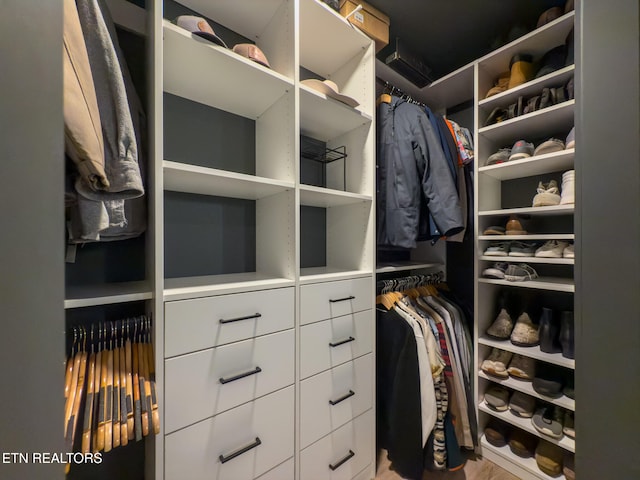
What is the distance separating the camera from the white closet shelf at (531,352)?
1.11m

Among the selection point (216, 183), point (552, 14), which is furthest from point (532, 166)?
point (216, 183)

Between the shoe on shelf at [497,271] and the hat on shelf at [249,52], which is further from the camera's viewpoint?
the shoe on shelf at [497,271]

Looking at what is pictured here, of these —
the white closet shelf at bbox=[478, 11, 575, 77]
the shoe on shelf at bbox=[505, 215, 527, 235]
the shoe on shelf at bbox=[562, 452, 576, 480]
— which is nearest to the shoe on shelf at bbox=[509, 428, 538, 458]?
the shoe on shelf at bbox=[562, 452, 576, 480]

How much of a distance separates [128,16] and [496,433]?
2.49 m

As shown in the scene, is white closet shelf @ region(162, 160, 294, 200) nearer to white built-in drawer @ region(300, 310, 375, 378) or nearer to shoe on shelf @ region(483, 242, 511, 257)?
Answer: white built-in drawer @ region(300, 310, 375, 378)

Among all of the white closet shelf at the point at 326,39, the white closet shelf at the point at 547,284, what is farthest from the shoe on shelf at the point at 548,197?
the white closet shelf at the point at 326,39

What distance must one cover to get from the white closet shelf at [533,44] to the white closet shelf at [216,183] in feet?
4.39

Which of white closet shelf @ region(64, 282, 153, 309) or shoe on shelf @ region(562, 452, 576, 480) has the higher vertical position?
white closet shelf @ region(64, 282, 153, 309)

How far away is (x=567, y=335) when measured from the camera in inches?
46.4

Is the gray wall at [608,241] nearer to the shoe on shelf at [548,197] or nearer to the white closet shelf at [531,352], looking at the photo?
the white closet shelf at [531,352]

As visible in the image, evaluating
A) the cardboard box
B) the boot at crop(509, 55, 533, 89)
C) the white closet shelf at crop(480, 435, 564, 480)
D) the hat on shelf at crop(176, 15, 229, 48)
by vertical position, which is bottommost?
the white closet shelf at crop(480, 435, 564, 480)

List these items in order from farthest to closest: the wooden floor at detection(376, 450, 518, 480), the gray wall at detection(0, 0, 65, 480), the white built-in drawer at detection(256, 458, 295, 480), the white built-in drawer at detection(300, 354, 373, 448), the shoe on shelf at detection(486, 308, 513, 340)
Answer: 1. the shoe on shelf at detection(486, 308, 513, 340)
2. the wooden floor at detection(376, 450, 518, 480)
3. the white built-in drawer at detection(300, 354, 373, 448)
4. the white built-in drawer at detection(256, 458, 295, 480)
5. the gray wall at detection(0, 0, 65, 480)

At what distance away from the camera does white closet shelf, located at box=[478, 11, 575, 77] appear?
112 cm

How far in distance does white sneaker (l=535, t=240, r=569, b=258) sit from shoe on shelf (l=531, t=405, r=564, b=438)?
0.75 m
